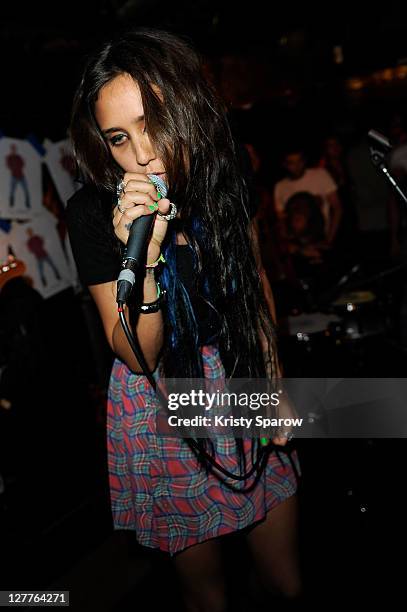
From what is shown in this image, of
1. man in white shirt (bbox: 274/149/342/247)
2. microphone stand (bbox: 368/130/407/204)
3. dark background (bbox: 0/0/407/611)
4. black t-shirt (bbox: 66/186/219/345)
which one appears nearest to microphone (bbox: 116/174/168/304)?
black t-shirt (bbox: 66/186/219/345)

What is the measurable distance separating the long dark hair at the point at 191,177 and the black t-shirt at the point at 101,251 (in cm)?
3

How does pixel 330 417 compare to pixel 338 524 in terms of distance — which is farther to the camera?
pixel 338 524

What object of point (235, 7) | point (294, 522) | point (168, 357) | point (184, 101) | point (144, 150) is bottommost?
point (294, 522)

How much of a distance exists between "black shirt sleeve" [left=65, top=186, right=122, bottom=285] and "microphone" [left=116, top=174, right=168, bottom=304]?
333mm

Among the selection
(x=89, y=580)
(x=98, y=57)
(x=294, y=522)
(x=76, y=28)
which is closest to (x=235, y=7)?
(x=76, y=28)

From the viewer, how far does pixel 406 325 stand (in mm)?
3473

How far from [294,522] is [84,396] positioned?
2.09 meters

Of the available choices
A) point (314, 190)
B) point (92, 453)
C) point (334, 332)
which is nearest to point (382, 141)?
point (334, 332)

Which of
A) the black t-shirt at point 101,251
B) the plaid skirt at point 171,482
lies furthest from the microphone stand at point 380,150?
the plaid skirt at point 171,482

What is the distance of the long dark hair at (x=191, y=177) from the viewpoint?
4.06 ft

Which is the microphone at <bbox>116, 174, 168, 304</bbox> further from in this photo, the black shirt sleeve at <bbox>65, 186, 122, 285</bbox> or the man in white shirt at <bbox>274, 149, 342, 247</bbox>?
the man in white shirt at <bbox>274, 149, 342, 247</bbox>

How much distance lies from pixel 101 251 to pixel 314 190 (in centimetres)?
416

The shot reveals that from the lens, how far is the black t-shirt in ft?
4.26

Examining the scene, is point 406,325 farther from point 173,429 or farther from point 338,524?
point 173,429
